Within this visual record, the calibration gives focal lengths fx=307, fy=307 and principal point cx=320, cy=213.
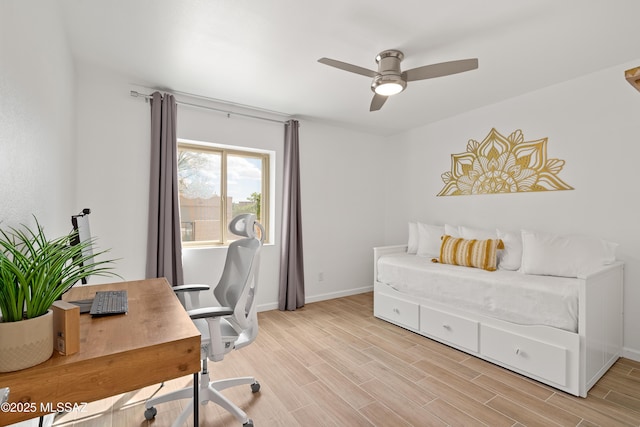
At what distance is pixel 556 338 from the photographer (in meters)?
2.20

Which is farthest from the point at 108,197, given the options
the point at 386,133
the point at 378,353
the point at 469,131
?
the point at 469,131

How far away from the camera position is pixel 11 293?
2.57 ft

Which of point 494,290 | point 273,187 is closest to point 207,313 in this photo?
point 494,290

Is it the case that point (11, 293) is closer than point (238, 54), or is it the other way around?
point (11, 293)

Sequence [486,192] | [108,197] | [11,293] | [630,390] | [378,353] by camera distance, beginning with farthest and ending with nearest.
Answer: [486,192] < [108,197] < [378,353] < [630,390] < [11,293]

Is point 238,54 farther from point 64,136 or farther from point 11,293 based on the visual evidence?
point 11,293

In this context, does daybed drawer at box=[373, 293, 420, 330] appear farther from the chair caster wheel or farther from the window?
the chair caster wheel

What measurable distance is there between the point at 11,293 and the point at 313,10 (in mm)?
2047

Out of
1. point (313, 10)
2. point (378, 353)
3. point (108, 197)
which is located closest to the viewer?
point (313, 10)

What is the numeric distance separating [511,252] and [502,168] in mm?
1034

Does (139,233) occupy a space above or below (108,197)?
below

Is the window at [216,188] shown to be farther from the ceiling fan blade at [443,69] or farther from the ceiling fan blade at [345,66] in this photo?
the ceiling fan blade at [443,69]

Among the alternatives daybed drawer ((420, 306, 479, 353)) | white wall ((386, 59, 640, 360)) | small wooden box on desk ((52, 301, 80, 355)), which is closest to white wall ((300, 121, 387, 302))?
white wall ((386, 59, 640, 360))

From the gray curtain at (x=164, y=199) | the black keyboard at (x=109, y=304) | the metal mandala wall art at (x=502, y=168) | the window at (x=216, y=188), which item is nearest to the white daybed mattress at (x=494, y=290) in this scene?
the metal mandala wall art at (x=502, y=168)
